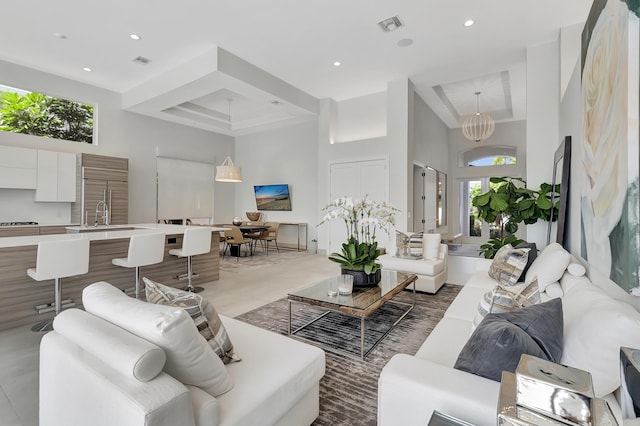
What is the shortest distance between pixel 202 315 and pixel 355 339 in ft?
5.95

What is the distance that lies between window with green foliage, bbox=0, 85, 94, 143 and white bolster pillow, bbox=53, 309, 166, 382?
20.8ft

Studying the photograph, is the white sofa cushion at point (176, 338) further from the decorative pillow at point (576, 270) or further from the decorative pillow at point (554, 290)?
the decorative pillow at point (576, 270)

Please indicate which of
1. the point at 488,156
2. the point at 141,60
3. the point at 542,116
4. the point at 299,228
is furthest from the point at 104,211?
the point at 488,156

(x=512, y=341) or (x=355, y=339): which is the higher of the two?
(x=512, y=341)

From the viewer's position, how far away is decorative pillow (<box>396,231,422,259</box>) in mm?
4562

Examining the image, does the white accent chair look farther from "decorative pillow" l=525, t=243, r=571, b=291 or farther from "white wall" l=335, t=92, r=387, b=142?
"white wall" l=335, t=92, r=387, b=142

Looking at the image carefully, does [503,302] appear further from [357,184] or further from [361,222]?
[357,184]

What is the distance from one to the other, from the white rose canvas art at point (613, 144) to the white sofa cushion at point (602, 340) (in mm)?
193

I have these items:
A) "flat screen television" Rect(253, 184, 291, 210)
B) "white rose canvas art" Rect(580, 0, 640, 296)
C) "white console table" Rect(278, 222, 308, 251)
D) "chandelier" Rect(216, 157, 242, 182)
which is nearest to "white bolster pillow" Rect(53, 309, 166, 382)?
"white rose canvas art" Rect(580, 0, 640, 296)

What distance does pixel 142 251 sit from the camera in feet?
11.8

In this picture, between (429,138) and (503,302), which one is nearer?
(503,302)

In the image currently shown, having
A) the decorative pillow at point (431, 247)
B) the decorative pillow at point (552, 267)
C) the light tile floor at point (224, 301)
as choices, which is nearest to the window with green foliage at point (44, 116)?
the light tile floor at point (224, 301)

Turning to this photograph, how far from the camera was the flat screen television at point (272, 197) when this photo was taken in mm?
8914

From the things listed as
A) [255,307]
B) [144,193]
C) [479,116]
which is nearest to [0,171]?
[144,193]
